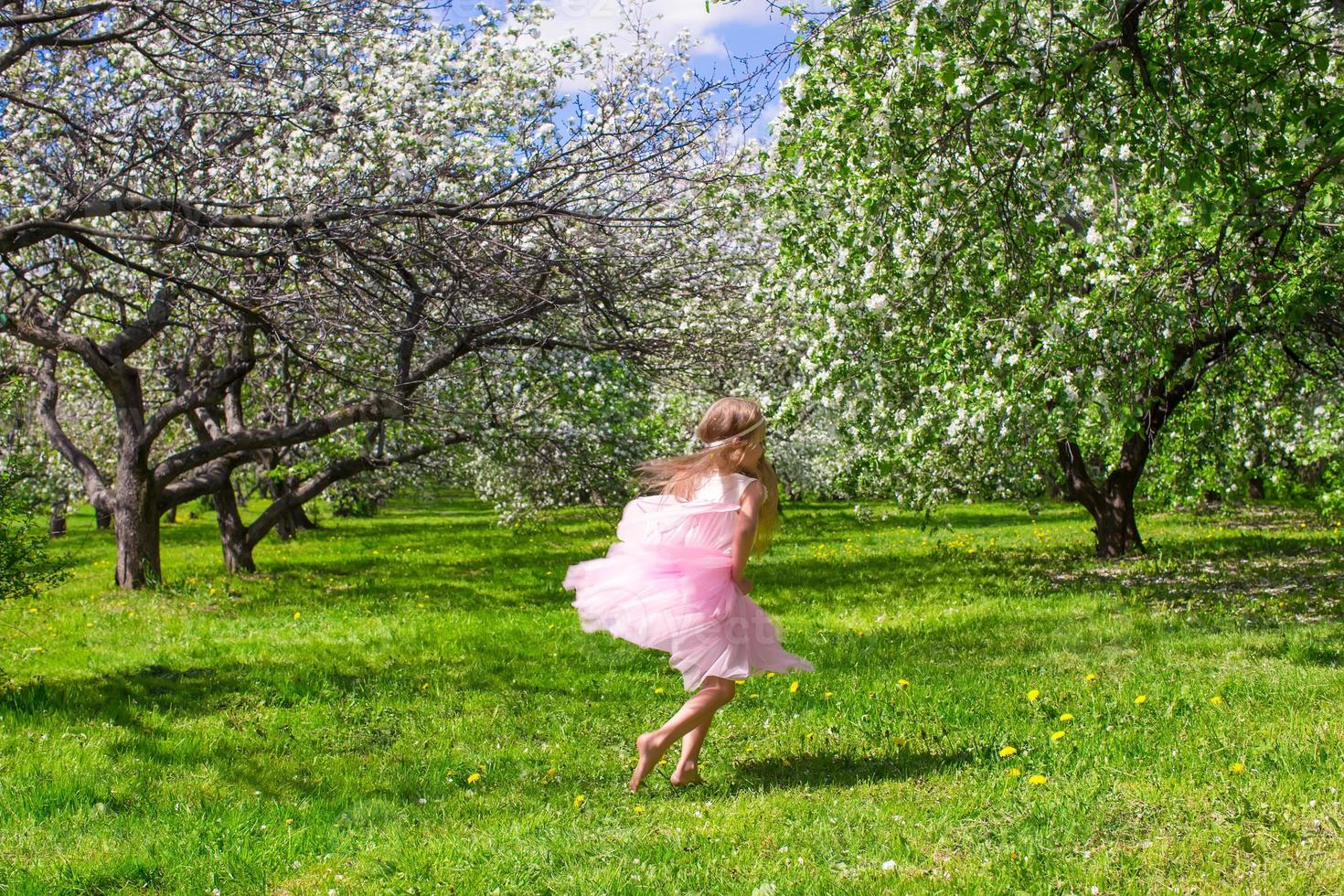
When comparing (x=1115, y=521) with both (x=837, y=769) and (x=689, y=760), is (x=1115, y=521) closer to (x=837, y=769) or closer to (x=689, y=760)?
(x=837, y=769)

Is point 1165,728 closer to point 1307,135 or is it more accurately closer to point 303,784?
point 1307,135

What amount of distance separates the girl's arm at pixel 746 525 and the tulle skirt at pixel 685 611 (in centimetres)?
6

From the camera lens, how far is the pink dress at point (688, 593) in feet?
18.3

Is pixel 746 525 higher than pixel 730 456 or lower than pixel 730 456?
lower

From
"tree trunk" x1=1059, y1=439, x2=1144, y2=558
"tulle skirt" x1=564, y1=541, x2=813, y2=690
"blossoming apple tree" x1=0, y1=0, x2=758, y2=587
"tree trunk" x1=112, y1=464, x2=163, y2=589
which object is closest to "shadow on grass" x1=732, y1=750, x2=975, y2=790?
"tulle skirt" x1=564, y1=541, x2=813, y2=690

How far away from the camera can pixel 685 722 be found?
566cm

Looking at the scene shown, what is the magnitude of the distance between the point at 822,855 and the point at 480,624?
785cm

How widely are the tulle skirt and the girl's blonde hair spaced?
316 mm

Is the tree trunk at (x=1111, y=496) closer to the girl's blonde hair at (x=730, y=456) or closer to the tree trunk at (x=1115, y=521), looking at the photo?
the tree trunk at (x=1115, y=521)

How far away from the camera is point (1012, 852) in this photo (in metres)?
4.50

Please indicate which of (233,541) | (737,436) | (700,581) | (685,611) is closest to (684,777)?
(685,611)

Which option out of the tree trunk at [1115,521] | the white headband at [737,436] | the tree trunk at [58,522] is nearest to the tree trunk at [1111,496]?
the tree trunk at [1115,521]

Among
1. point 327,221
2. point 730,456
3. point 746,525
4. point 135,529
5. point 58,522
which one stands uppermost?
point 327,221

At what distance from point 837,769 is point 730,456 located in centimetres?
174
